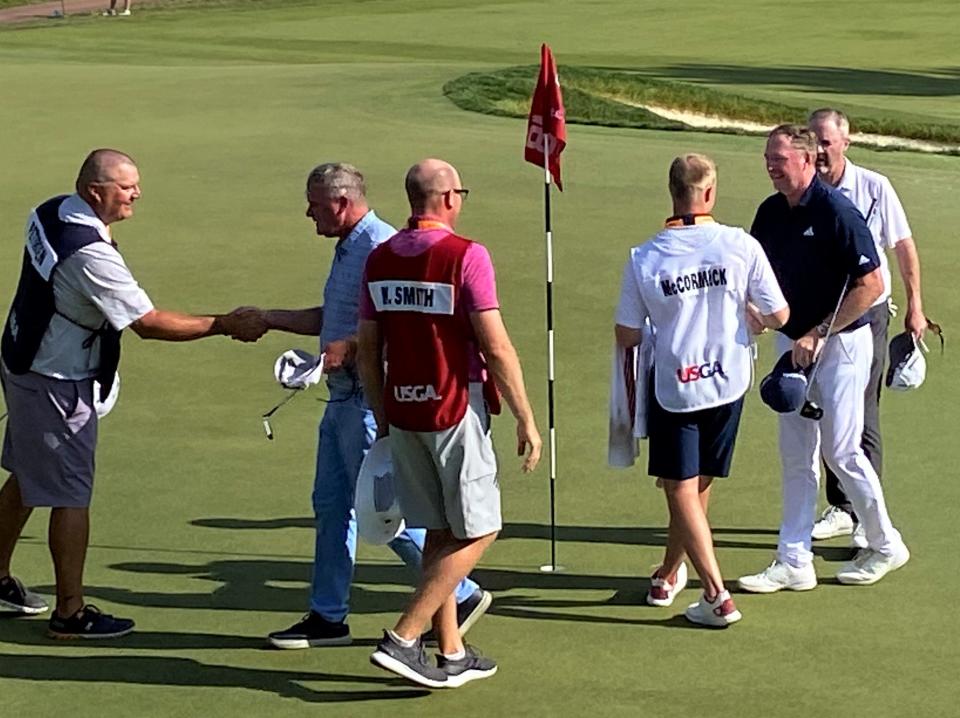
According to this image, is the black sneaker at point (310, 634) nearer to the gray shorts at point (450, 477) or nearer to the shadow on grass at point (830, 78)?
the gray shorts at point (450, 477)

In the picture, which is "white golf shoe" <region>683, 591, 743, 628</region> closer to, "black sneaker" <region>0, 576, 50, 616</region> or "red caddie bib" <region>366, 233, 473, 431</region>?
"red caddie bib" <region>366, 233, 473, 431</region>

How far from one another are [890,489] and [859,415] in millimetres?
1444

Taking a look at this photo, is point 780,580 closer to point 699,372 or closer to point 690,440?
point 690,440

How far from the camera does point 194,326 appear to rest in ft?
23.7

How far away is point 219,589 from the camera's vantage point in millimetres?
7785

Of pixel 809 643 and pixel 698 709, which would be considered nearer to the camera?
pixel 698 709

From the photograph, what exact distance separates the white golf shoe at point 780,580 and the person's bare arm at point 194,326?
7.61 feet

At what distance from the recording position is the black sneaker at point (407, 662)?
21.1ft

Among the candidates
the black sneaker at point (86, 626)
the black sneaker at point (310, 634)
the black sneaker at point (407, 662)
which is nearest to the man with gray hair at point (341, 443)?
the black sneaker at point (310, 634)

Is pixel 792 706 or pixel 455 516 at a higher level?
pixel 455 516

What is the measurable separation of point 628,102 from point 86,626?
58.9ft

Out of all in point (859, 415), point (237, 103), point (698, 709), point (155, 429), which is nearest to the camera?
point (698, 709)

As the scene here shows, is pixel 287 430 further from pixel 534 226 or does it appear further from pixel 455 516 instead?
pixel 534 226

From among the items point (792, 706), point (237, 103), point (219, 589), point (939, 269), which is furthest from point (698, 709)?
point (237, 103)
